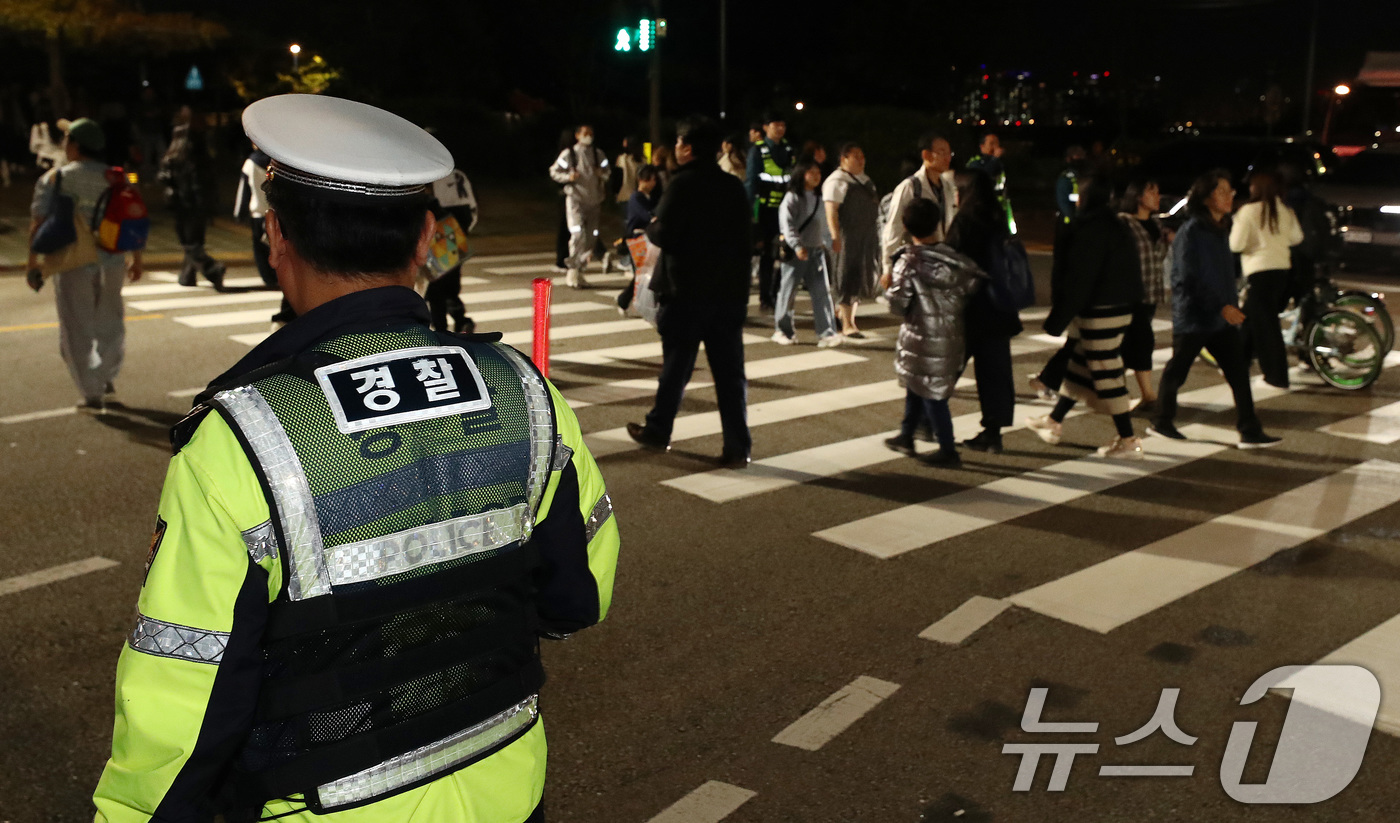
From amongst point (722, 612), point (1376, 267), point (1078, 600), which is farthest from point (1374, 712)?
point (1376, 267)

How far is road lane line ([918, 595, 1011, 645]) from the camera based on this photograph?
16.9ft

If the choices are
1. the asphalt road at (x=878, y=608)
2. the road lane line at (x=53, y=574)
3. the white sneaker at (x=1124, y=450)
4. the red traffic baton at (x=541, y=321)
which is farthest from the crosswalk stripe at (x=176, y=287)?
the red traffic baton at (x=541, y=321)

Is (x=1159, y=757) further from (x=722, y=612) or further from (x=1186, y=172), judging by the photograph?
(x=1186, y=172)

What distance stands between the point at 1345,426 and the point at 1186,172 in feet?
39.6

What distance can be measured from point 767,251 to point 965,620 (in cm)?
851

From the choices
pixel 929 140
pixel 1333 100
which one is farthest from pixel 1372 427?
pixel 1333 100

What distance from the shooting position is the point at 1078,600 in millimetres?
5562

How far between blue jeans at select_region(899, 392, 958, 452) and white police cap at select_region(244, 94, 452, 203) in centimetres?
596

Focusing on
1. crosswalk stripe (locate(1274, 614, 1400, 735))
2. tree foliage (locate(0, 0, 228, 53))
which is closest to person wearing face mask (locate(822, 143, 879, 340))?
crosswalk stripe (locate(1274, 614, 1400, 735))

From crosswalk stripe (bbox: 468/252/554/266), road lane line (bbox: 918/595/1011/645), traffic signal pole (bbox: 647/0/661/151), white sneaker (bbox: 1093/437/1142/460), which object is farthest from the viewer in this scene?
traffic signal pole (bbox: 647/0/661/151)

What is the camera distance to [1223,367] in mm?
8523

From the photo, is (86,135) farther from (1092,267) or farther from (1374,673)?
(1374,673)

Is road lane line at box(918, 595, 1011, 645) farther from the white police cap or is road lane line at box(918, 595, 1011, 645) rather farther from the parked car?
the parked car

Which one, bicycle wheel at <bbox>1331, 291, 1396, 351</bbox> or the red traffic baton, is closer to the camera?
the red traffic baton
